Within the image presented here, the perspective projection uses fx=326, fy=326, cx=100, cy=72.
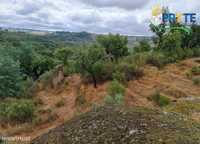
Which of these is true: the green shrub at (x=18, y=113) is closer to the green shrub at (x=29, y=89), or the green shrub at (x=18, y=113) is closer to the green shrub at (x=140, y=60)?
the green shrub at (x=29, y=89)

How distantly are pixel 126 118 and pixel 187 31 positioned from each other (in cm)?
2574

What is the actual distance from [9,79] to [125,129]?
25.1 m

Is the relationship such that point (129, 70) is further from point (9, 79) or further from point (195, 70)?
point (9, 79)

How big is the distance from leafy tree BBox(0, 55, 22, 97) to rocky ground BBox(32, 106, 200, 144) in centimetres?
2205

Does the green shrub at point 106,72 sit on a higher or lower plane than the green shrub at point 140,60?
lower

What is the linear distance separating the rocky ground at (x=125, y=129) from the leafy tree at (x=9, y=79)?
2205 cm

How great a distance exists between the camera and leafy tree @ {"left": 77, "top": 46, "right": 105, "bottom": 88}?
2123 centimetres

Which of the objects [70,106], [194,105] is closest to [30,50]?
[70,106]

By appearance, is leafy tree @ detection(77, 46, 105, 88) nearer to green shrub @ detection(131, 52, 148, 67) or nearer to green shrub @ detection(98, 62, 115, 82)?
green shrub @ detection(98, 62, 115, 82)

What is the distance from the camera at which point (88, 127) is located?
12.6 feet

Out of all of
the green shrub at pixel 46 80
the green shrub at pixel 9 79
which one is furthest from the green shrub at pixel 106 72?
the green shrub at pixel 9 79

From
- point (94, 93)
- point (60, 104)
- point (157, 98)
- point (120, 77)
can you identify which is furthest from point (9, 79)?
point (157, 98)

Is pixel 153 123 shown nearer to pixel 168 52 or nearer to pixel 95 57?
pixel 95 57

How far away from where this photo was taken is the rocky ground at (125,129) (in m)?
3.47
